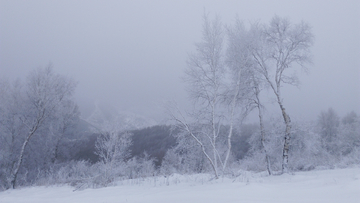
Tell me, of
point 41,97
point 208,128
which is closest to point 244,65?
point 208,128

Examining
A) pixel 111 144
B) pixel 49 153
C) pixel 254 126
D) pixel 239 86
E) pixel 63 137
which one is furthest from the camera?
pixel 63 137

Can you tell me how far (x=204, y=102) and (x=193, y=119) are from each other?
0.91m

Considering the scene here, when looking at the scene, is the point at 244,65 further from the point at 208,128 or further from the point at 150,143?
the point at 150,143


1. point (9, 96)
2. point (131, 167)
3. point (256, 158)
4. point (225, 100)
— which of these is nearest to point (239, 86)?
point (225, 100)

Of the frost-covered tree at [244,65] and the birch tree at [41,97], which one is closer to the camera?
the frost-covered tree at [244,65]

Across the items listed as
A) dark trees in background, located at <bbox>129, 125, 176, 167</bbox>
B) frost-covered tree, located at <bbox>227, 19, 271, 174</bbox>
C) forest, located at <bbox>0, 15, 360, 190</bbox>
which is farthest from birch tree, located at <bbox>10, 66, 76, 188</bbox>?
dark trees in background, located at <bbox>129, 125, 176, 167</bbox>

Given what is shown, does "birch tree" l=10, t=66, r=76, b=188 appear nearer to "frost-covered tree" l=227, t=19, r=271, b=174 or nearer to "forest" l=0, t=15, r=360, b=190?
"forest" l=0, t=15, r=360, b=190

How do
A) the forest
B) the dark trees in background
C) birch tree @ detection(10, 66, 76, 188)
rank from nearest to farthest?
1. the forest
2. birch tree @ detection(10, 66, 76, 188)
3. the dark trees in background

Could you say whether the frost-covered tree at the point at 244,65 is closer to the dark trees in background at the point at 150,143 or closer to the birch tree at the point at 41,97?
the birch tree at the point at 41,97

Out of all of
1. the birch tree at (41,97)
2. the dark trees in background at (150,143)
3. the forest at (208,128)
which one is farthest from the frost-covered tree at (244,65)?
the dark trees in background at (150,143)

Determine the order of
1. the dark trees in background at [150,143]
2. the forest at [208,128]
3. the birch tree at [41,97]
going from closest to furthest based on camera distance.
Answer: the forest at [208,128]
the birch tree at [41,97]
the dark trees in background at [150,143]

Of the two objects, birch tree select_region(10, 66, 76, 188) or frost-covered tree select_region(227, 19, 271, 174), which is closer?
frost-covered tree select_region(227, 19, 271, 174)

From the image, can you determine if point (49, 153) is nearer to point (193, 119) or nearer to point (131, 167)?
point (131, 167)

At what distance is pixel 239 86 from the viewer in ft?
35.0
